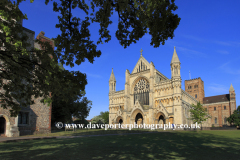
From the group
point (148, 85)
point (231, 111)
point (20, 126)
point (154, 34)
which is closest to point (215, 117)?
point (231, 111)

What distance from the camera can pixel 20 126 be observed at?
23.6 meters

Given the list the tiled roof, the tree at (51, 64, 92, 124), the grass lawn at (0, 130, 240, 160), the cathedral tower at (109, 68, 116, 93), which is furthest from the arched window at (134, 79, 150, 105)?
the tiled roof

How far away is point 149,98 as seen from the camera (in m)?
44.2

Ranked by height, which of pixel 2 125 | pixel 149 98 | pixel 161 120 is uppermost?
pixel 149 98

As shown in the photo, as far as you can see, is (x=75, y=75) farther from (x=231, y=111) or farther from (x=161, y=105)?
(x=231, y=111)

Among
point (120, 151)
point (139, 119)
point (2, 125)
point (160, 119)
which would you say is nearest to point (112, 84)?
point (139, 119)

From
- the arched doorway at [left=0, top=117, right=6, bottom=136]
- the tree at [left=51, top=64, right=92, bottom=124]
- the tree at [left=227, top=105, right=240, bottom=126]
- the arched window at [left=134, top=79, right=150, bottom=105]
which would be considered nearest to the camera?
the arched doorway at [left=0, top=117, right=6, bottom=136]

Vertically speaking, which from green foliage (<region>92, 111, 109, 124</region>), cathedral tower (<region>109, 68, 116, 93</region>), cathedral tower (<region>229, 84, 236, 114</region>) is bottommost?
green foliage (<region>92, 111, 109, 124</region>)

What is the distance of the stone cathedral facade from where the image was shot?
40.1 meters

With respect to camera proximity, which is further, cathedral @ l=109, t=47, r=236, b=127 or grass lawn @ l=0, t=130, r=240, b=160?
cathedral @ l=109, t=47, r=236, b=127

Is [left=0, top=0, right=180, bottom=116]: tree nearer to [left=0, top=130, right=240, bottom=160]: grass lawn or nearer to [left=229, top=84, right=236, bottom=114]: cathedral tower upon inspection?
[left=0, top=130, right=240, bottom=160]: grass lawn

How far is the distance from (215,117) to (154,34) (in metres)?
87.5

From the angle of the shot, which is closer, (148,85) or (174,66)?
(174,66)

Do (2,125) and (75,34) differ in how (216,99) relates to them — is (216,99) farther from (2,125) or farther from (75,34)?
(75,34)
